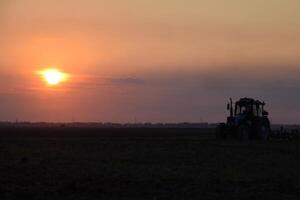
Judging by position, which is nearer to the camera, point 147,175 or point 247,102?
point 147,175

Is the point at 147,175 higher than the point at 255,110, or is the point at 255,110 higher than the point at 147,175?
the point at 255,110

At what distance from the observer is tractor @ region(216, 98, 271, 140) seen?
5816 cm

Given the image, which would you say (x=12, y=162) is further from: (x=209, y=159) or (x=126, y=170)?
(x=209, y=159)

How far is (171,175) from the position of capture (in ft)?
82.9

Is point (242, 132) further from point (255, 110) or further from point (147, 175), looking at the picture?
point (147, 175)

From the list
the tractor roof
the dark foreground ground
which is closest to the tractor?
the tractor roof

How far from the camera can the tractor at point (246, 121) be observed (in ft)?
191

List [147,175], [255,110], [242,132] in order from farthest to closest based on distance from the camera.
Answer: [255,110] < [242,132] < [147,175]

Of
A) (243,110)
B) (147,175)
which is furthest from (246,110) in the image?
(147,175)

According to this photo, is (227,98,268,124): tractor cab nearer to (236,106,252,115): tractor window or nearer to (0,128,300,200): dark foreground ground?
(236,106,252,115): tractor window

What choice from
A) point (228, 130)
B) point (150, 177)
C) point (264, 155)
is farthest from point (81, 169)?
point (228, 130)

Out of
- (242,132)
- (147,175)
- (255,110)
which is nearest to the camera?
(147,175)

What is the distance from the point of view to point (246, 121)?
58406 millimetres

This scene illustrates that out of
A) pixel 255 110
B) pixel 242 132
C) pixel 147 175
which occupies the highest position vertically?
pixel 255 110
